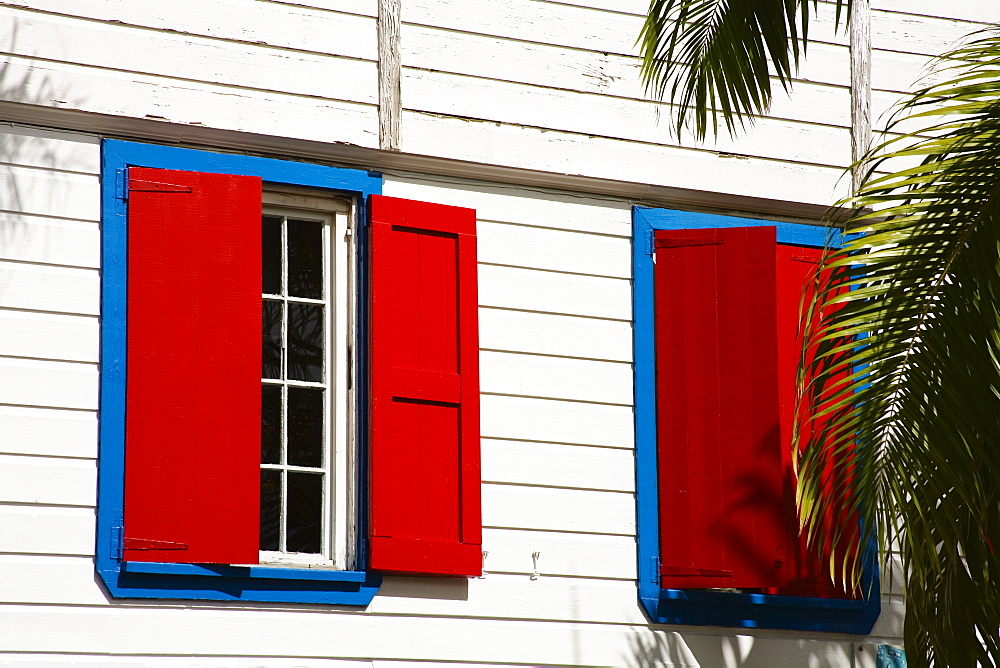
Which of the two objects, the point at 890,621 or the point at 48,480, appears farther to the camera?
the point at 890,621

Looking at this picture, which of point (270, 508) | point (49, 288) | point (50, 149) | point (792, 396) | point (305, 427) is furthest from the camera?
point (792, 396)

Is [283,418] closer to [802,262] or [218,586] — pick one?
[218,586]

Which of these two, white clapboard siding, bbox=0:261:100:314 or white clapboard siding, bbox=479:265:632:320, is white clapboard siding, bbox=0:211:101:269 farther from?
white clapboard siding, bbox=479:265:632:320

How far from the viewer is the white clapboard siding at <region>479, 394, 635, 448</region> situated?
6.34 metres

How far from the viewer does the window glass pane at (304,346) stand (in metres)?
6.22

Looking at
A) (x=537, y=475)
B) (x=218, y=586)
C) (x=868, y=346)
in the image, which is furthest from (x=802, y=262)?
(x=218, y=586)

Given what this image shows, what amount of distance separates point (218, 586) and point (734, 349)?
2.64 m

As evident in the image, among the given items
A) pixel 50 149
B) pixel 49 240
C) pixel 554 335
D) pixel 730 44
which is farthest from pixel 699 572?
pixel 50 149

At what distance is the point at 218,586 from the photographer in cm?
566

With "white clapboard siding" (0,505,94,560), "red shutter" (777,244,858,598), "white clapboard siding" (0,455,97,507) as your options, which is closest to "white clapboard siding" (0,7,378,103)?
"white clapboard siding" (0,455,97,507)

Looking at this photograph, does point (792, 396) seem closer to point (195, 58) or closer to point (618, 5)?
point (618, 5)

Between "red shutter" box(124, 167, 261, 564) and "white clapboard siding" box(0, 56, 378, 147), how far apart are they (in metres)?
0.29

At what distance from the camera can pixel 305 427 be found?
6188mm

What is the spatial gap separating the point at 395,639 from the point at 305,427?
1009 mm
